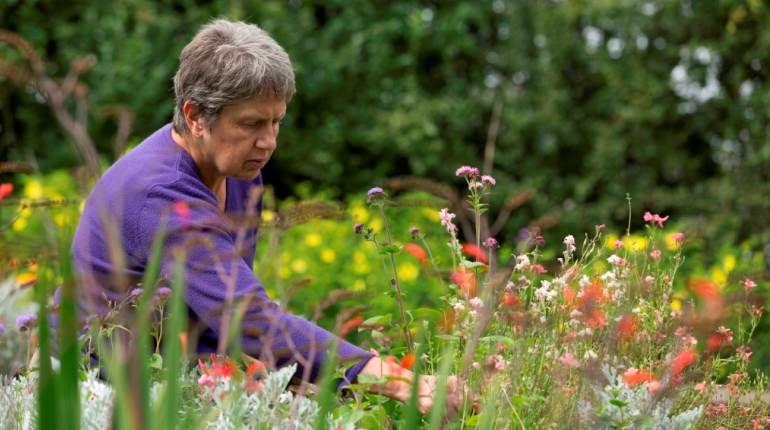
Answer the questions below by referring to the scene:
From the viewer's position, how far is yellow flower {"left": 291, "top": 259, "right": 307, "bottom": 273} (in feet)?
15.8

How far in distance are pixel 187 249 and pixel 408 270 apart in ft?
8.95

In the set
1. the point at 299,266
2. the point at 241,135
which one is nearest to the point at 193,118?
the point at 241,135

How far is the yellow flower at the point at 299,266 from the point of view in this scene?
4.82 m

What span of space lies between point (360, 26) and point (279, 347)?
5366 mm

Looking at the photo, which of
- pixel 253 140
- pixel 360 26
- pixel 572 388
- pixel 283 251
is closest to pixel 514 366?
pixel 572 388

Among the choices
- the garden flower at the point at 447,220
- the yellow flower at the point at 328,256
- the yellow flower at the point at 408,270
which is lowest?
the yellow flower at the point at 328,256

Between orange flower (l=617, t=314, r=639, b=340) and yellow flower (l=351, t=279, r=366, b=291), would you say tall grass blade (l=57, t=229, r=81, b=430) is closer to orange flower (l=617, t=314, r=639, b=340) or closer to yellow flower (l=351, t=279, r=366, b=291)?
orange flower (l=617, t=314, r=639, b=340)

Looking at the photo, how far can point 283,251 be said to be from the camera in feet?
16.5

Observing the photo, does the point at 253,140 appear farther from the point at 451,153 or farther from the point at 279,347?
the point at 451,153

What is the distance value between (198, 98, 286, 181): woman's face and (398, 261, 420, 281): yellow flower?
2149 millimetres

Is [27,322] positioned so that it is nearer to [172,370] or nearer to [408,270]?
[172,370]

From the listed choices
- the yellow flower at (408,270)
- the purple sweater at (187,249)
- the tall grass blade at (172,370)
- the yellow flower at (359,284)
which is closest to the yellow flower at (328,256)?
the yellow flower at (359,284)

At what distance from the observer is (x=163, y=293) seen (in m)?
1.95

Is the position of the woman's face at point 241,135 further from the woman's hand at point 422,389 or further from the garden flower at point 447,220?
the woman's hand at point 422,389
